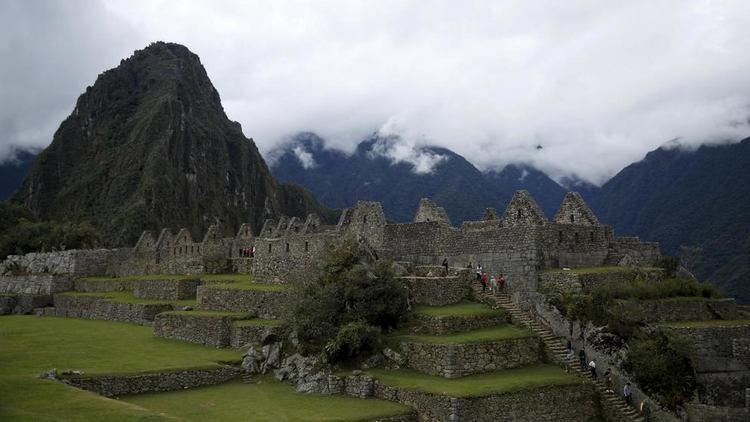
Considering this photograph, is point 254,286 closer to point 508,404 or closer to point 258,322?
point 258,322

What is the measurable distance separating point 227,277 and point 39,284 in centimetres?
2198

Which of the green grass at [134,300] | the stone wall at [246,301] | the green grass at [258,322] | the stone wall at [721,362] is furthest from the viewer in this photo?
the green grass at [134,300]

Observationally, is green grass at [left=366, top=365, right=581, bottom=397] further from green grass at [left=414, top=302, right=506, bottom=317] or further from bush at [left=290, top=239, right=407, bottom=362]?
green grass at [left=414, top=302, right=506, bottom=317]

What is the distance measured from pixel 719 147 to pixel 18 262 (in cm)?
6049

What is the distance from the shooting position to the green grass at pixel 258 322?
84.1ft

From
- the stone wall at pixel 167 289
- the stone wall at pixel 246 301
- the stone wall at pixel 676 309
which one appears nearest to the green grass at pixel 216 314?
the stone wall at pixel 246 301

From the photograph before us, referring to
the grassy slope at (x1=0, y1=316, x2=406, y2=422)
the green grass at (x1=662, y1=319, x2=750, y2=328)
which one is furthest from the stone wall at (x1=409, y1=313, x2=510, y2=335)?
the green grass at (x1=662, y1=319, x2=750, y2=328)

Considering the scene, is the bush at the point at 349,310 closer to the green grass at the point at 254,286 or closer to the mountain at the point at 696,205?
the green grass at the point at 254,286

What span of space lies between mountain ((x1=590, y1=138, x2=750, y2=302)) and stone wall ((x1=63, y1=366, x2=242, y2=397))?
25792mm

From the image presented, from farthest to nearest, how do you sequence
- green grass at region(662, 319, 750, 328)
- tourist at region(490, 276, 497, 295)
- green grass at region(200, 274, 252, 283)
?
green grass at region(200, 274, 252, 283)
tourist at region(490, 276, 497, 295)
green grass at region(662, 319, 750, 328)

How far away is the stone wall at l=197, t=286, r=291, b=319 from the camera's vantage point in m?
27.1

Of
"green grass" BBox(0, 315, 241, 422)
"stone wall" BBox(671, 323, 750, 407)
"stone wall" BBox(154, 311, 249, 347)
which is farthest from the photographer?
"stone wall" BBox(154, 311, 249, 347)

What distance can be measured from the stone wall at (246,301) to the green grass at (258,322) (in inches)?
13.3

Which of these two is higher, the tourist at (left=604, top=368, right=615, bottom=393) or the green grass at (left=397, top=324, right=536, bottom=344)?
the green grass at (left=397, top=324, right=536, bottom=344)
